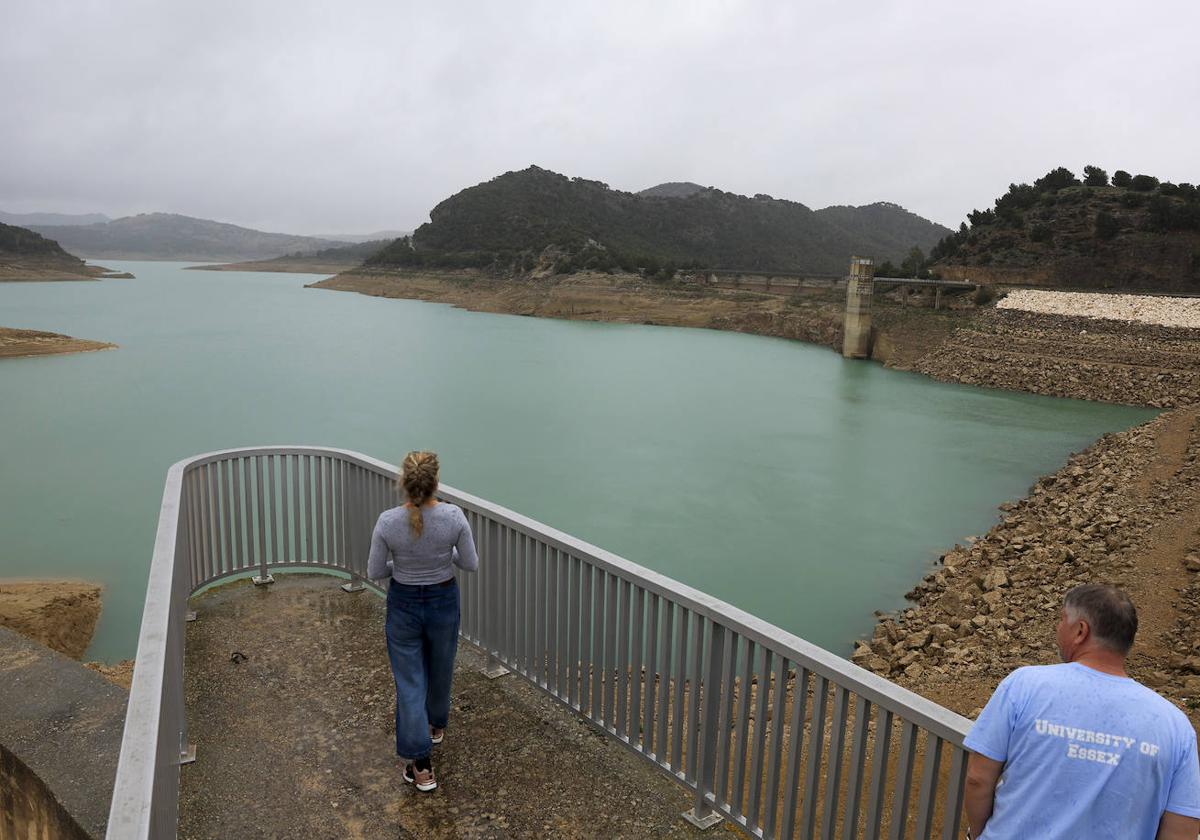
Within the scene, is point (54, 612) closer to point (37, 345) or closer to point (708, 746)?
point (708, 746)

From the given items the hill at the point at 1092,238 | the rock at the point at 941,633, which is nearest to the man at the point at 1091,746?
the rock at the point at 941,633

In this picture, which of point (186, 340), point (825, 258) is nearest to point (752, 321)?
point (186, 340)

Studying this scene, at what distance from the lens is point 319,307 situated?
61.2 meters

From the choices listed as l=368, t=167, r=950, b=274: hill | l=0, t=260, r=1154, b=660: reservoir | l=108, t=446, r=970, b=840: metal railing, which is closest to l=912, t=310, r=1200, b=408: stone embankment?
l=0, t=260, r=1154, b=660: reservoir

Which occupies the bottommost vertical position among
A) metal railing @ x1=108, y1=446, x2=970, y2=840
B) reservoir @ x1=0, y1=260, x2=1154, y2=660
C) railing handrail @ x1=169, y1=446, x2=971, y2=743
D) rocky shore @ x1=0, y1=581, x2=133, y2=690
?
reservoir @ x1=0, y1=260, x2=1154, y2=660

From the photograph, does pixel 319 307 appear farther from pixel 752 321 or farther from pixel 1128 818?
pixel 1128 818

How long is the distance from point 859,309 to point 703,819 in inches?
1527

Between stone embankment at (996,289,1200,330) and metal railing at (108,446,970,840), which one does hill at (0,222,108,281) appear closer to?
stone embankment at (996,289,1200,330)

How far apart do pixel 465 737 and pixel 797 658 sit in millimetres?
1645

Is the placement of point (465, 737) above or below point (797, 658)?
below

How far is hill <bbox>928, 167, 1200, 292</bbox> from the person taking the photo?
39812 mm

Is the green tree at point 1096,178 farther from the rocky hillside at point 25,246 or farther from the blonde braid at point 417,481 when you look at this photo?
the rocky hillside at point 25,246

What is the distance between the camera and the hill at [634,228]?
92769 millimetres

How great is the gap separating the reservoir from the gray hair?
739cm
